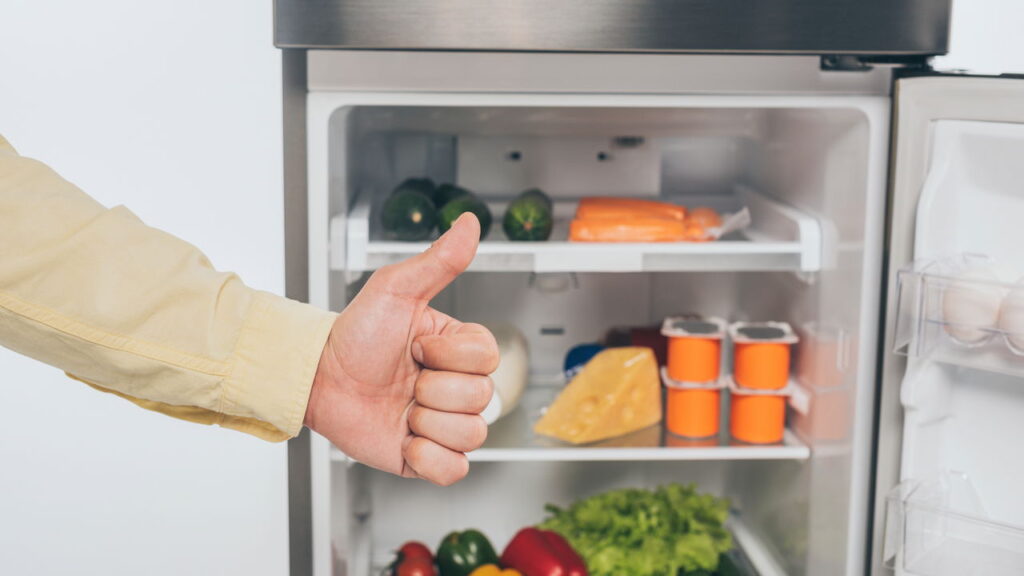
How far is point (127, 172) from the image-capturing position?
1.46 metres

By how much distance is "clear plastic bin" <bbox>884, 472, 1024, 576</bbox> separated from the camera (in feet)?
4.12

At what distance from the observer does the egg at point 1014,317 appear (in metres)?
1.14

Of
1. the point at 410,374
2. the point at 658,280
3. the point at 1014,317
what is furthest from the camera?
the point at 658,280

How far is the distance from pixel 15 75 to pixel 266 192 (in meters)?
0.38

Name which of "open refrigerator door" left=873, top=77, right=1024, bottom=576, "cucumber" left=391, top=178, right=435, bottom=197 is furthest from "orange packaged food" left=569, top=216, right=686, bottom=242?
"open refrigerator door" left=873, top=77, right=1024, bottom=576

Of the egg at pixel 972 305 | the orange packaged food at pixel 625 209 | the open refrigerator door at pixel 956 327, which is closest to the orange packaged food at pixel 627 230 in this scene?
the orange packaged food at pixel 625 209

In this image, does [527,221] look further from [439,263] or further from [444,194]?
[439,263]

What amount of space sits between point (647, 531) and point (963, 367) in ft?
1.99

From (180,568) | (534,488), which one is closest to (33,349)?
(180,568)

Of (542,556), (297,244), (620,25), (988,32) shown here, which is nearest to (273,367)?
(297,244)

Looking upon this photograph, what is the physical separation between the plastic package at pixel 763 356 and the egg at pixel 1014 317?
1.49 feet

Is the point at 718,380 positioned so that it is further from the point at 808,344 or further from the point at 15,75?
the point at 15,75

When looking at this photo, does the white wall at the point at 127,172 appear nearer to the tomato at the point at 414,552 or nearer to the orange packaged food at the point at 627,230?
the tomato at the point at 414,552

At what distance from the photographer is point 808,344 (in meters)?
1.63
